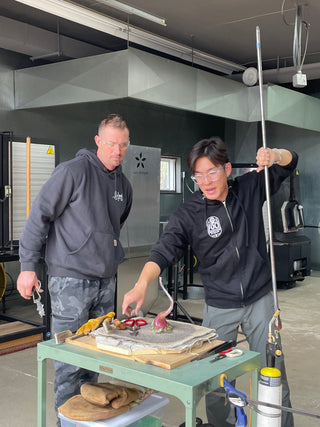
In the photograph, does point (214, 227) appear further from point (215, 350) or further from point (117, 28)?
point (117, 28)

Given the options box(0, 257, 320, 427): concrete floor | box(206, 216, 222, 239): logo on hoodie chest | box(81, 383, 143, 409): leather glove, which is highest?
box(206, 216, 222, 239): logo on hoodie chest

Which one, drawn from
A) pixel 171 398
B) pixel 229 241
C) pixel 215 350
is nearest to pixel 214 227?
pixel 229 241

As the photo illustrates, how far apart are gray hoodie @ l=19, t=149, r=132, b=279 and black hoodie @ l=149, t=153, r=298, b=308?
1.35ft

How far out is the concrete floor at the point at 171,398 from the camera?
9.24ft

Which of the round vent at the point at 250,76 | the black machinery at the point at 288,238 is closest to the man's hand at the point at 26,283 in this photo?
the black machinery at the point at 288,238

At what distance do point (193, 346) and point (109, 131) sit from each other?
115cm

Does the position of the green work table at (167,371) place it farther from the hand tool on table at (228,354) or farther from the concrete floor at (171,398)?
the concrete floor at (171,398)

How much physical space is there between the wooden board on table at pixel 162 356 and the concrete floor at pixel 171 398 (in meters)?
1.16

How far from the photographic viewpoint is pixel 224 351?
1.72 metres

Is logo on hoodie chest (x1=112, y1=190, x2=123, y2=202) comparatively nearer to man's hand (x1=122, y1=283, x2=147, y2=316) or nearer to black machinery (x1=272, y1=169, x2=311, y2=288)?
man's hand (x1=122, y1=283, x2=147, y2=316)

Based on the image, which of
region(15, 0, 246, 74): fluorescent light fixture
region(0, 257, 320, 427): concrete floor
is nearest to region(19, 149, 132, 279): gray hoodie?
region(0, 257, 320, 427): concrete floor

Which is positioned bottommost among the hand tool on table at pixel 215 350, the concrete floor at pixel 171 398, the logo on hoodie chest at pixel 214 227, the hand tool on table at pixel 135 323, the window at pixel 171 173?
the concrete floor at pixel 171 398

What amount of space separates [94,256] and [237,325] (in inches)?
29.6

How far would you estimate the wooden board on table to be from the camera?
1.56m
